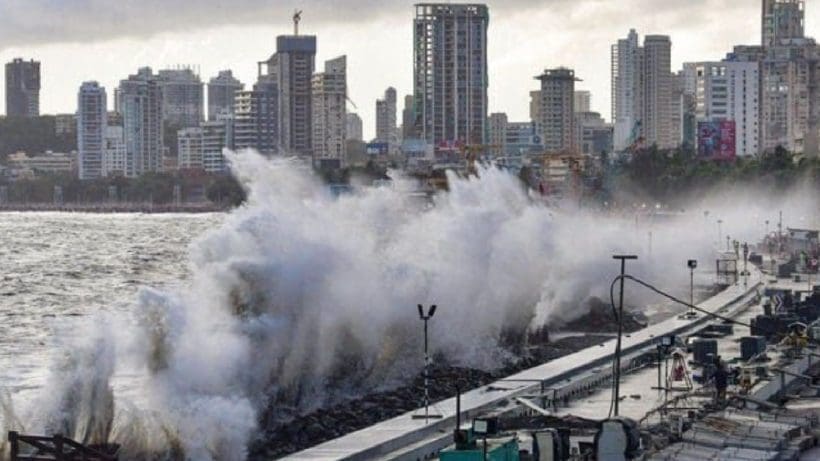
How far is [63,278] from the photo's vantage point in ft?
323

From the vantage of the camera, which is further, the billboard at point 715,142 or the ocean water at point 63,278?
the billboard at point 715,142

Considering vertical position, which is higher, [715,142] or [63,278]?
[715,142]

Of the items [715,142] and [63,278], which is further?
[715,142]

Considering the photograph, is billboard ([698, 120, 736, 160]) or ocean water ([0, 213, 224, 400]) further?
billboard ([698, 120, 736, 160])

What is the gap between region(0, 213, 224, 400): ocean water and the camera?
55503 millimetres

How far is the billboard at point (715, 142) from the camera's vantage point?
613ft

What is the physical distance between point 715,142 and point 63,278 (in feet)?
334

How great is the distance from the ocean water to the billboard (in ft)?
162

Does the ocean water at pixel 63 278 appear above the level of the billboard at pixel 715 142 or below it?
Answer: below

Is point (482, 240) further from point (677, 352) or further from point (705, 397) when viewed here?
point (705, 397)

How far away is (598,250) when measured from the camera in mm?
80250

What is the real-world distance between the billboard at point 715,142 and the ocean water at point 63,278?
49.3m

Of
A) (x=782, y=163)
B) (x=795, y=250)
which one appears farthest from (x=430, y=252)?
(x=782, y=163)

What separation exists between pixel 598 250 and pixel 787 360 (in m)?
39.9
